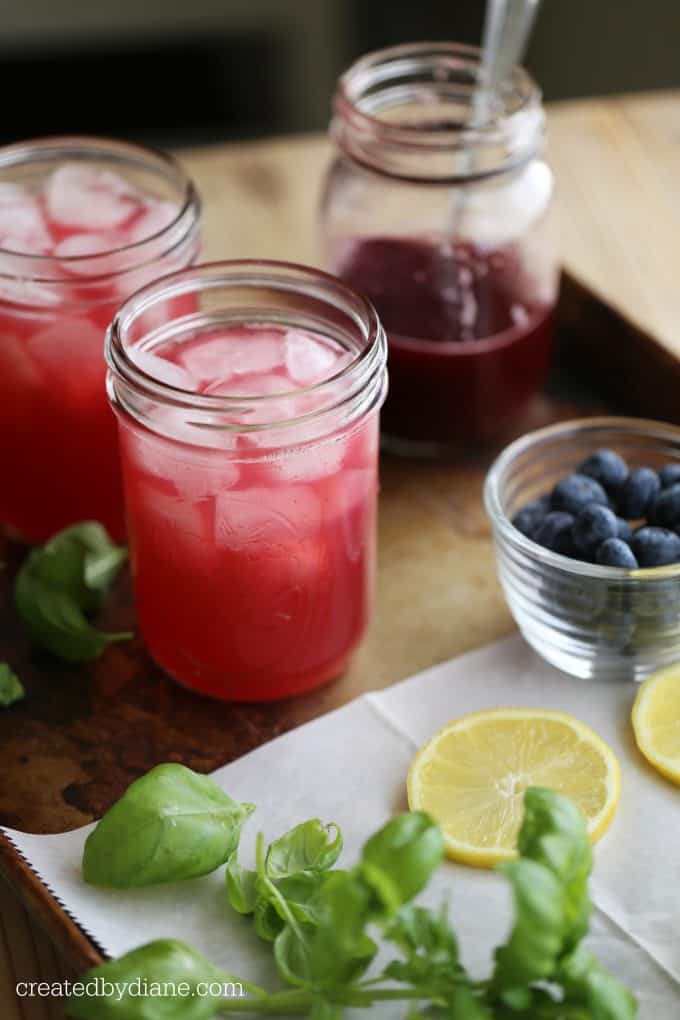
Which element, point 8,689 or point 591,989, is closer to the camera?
point 591,989

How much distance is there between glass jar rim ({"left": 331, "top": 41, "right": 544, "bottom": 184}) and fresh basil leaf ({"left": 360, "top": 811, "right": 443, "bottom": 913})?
0.84m

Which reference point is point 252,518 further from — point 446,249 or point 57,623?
point 446,249

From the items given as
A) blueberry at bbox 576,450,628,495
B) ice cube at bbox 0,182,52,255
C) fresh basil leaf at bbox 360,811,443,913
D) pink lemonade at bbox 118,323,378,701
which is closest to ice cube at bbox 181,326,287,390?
pink lemonade at bbox 118,323,378,701

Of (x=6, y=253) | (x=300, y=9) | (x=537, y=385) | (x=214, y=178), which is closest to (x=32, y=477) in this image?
(x=6, y=253)

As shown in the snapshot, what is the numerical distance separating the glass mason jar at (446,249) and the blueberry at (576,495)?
0.89 ft

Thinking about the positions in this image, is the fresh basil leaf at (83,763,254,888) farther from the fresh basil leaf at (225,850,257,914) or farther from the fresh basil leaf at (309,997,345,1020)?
the fresh basil leaf at (309,997,345,1020)

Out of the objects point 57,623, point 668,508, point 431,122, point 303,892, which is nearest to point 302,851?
point 303,892

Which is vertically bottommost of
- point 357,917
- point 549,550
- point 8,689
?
point 8,689

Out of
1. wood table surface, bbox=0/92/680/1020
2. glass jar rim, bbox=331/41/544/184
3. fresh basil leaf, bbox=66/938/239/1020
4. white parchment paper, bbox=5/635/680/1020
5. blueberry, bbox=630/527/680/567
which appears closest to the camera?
fresh basil leaf, bbox=66/938/239/1020

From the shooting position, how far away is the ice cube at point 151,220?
1452 millimetres

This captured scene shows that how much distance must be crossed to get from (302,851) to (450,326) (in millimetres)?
699

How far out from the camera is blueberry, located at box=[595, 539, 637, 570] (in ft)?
4.17

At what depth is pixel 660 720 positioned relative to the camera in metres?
1.25

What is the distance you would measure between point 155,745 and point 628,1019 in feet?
1.77
